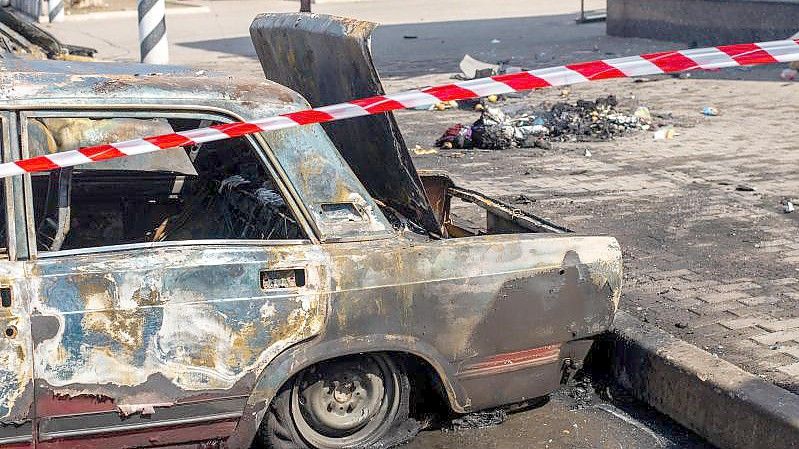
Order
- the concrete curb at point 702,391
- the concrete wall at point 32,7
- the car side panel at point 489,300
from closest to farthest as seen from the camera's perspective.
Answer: the car side panel at point 489,300 → the concrete curb at point 702,391 → the concrete wall at point 32,7

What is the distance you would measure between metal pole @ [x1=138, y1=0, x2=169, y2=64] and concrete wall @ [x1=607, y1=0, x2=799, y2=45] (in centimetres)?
930

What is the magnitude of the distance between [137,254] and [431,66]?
564 inches

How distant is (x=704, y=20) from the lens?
58.2ft

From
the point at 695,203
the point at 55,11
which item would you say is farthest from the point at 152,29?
the point at 55,11

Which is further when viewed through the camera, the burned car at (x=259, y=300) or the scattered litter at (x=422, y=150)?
the scattered litter at (x=422, y=150)

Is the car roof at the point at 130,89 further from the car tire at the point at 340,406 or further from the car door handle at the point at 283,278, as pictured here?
the car tire at the point at 340,406

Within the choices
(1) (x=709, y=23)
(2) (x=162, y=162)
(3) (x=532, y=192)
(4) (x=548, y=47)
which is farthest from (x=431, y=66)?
(2) (x=162, y=162)

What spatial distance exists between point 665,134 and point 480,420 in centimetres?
680

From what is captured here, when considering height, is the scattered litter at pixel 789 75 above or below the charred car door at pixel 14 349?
below

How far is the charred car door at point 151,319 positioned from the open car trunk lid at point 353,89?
0.64 meters

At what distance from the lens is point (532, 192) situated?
328 inches

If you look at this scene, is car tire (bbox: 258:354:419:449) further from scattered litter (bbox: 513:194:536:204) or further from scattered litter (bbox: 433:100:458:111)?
scattered litter (bbox: 433:100:458:111)

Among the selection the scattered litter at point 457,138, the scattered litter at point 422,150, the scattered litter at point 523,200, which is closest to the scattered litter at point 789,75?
the scattered litter at point 457,138

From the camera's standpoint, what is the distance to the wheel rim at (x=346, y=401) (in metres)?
3.92
